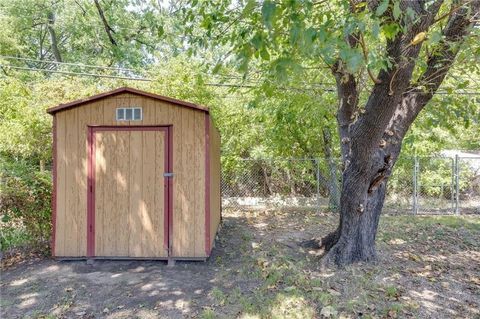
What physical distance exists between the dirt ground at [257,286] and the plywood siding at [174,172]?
1.06 ft

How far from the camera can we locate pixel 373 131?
4.12 meters

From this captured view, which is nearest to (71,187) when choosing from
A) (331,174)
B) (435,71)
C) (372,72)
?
(372,72)

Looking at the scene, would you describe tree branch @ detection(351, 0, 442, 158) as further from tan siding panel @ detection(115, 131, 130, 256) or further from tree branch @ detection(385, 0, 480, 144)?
tan siding panel @ detection(115, 131, 130, 256)

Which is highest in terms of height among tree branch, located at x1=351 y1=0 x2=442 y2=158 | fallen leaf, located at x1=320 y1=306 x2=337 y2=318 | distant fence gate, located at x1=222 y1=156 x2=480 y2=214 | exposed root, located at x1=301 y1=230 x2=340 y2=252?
tree branch, located at x1=351 y1=0 x2=442 y2=158

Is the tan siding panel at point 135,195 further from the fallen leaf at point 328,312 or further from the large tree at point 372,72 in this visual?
the fallen leaf at point 328,312

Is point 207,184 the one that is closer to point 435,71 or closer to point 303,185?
point 435,71

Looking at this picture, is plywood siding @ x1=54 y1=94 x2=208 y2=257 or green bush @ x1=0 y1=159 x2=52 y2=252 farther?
plywood siding @ x1=54 y1=94 x2=208 y2=257

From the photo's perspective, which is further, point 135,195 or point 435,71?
point 135,195

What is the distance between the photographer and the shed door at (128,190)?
481 centimetres

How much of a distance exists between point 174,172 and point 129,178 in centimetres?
62

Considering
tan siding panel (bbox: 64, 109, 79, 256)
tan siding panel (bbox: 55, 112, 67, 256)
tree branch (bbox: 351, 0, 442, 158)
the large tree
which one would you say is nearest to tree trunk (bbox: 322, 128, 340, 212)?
the large tree

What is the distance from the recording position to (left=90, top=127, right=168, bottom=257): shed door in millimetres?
4809

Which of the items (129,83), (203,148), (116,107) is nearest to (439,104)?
(203,148)

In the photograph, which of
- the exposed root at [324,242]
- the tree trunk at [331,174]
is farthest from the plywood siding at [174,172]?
the tree trunk at [331,174]
